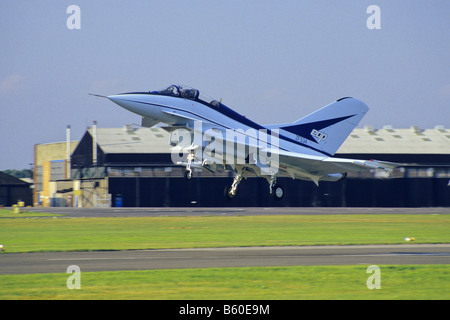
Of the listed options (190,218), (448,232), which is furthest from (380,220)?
(190,218)

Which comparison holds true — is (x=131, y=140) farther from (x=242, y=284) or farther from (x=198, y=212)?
(x=242, y=284)

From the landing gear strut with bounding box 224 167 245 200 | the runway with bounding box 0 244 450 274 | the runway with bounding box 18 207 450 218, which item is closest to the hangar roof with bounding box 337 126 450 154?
the runway with bounding box 18 207 450 218

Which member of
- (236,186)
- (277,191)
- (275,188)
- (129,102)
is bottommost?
(277,191)

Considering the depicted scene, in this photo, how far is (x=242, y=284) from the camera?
1991cm

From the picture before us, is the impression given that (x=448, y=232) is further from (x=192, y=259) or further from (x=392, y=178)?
(x=392, y=178)

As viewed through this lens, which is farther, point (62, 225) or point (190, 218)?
point (190, 218)

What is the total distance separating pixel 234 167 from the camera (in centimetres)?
3344

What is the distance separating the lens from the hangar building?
75.2 meters

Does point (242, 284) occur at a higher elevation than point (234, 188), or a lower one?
lower

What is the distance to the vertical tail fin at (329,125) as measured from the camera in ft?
119

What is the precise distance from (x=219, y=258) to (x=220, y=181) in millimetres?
48296

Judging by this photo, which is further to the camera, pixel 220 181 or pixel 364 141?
pixel 364 141

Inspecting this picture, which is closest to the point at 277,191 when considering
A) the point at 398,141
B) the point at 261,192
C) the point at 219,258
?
the point at 219,258
